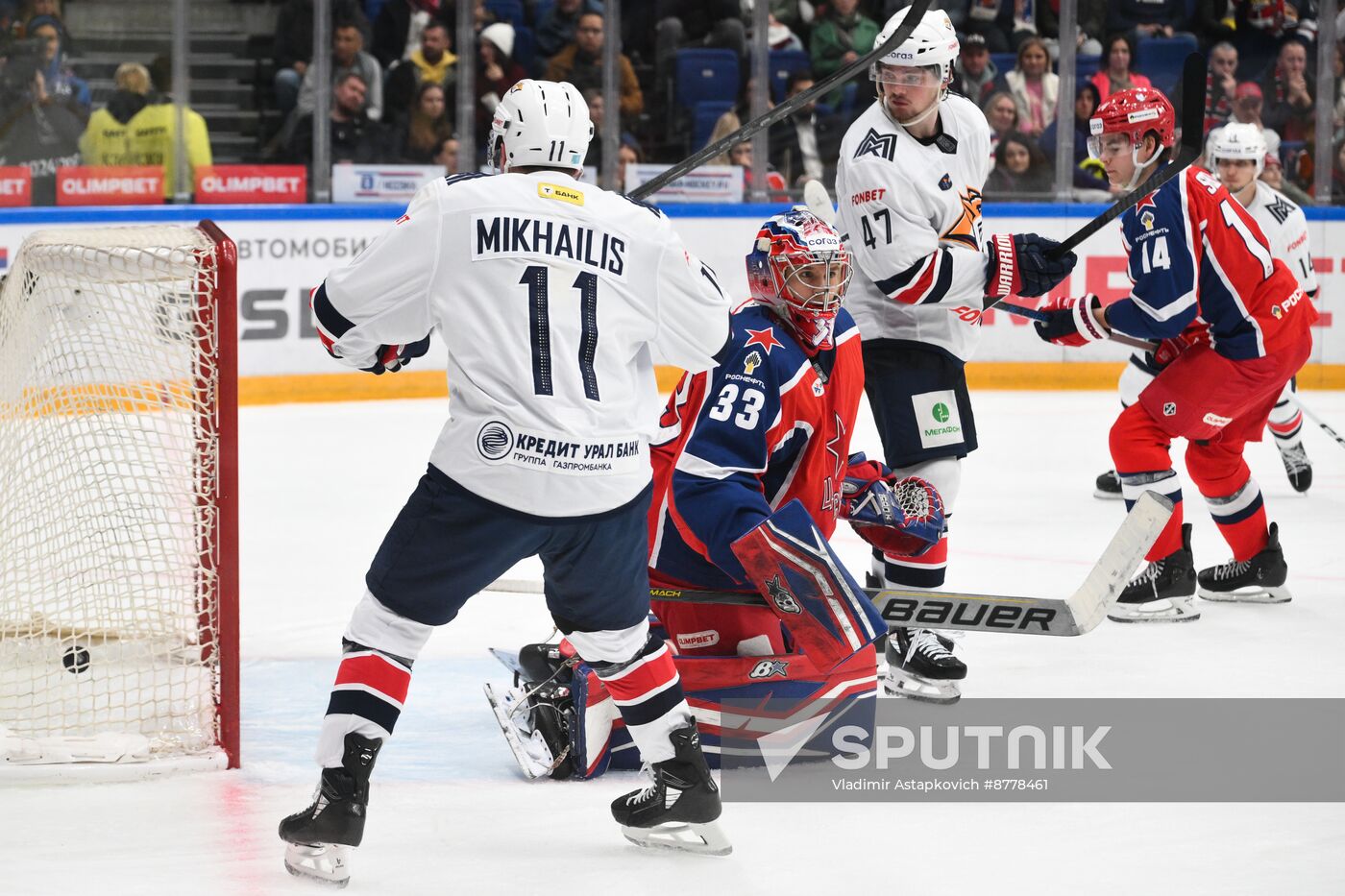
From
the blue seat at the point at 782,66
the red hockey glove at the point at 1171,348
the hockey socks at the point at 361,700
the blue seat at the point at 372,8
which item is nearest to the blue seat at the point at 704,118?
the blue seat at the point at 782,66

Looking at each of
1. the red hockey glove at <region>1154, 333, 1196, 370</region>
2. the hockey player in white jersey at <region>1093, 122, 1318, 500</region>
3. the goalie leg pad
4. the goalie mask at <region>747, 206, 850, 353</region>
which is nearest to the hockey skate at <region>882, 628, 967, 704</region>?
the goalie leg pad

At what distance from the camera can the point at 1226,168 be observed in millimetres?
6133

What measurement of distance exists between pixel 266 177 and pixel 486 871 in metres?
5.68

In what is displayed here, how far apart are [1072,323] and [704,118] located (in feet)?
14.3

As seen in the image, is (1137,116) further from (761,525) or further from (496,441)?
(496,441)

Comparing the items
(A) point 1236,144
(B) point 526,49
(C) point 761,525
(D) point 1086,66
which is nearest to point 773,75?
(B) point 526,49

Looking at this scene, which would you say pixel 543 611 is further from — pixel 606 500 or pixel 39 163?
pixel 39 163

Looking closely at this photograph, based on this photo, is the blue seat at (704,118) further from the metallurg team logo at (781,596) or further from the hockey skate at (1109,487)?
the metallurg team logo at (781,596)

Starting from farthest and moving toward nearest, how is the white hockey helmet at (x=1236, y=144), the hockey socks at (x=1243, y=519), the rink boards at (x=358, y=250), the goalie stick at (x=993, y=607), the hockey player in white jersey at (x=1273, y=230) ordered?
the rink boards at (x=358, y=250) < the white hockey helmet at (x=1236, y=144) < the hockey player in white jersey at (x=1273, y=230) < the hockey socks at (x=1243, y=519) < the goalie stick at (x=993, y=607)

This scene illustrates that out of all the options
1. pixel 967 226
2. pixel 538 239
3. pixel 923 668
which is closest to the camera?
pixel 538 239

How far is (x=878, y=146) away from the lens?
384cm

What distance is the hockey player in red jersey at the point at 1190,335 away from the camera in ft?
14.1

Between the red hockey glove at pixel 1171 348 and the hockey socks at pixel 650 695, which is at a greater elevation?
the red hockey glove at pixel 1171 348

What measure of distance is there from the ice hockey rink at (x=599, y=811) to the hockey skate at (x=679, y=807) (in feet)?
0.11
